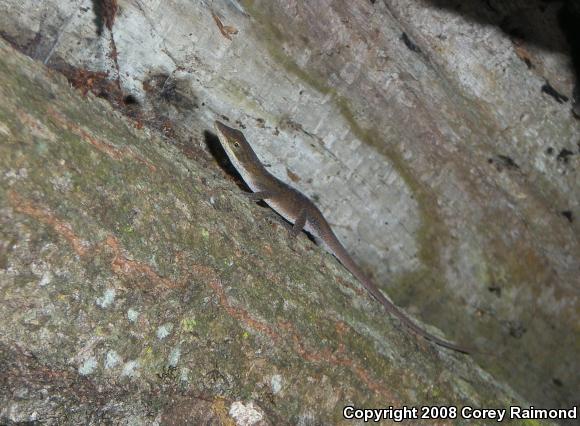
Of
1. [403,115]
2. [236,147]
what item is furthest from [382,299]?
[236,147]

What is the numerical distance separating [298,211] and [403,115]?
1.09 m

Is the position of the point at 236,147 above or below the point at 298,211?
above

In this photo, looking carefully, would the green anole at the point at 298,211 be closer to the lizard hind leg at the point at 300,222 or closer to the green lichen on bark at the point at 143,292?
the lizard hind leg at the point at 300,222

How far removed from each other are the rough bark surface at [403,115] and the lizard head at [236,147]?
0.33 ft

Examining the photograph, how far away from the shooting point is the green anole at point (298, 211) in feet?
11.1

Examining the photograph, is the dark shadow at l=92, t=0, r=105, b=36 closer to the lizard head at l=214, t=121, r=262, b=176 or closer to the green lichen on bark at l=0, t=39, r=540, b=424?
the green lichen on bark at l=0, t=39, r=540, b=424

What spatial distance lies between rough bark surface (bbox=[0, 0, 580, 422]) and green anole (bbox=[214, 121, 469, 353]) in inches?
4.6

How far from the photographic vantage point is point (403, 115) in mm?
3232

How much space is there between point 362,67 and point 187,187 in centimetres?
145

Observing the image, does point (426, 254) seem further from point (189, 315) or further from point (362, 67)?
point (189, 315)

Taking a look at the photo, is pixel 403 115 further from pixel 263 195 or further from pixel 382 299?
pixel 382 299

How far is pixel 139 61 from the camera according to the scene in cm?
282

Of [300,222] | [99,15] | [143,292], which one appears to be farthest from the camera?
[300,222]

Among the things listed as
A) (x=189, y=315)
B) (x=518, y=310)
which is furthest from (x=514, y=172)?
(x=189, y=315)
